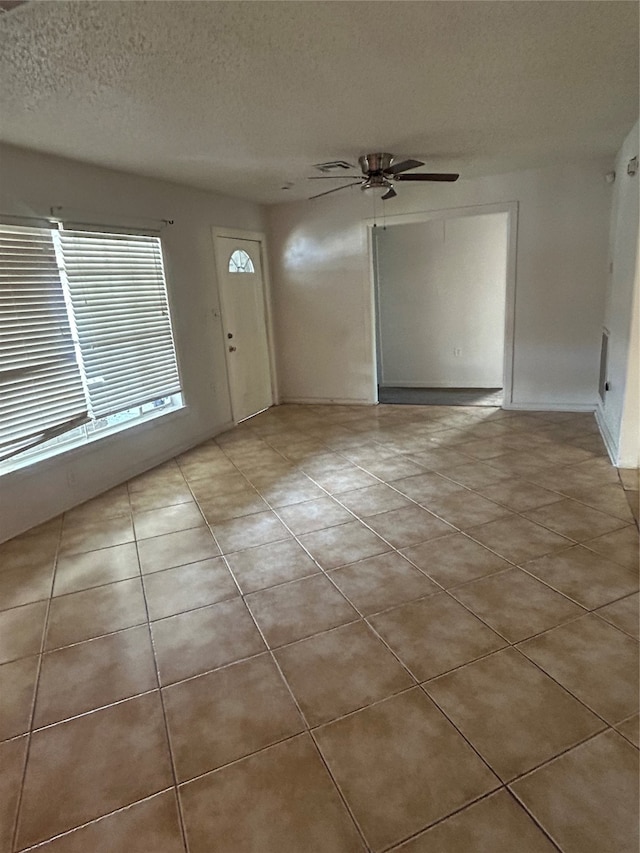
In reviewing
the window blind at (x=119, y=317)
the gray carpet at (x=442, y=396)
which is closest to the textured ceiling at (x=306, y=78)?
the window blind at (x=119, y=317)

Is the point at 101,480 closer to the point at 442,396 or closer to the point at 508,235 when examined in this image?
the point at 442,396

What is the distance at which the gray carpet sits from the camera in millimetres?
6137

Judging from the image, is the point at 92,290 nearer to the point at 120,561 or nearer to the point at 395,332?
the point at 120,561

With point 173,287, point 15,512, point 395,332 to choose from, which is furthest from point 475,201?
point 15,512

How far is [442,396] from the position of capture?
21.6 feet

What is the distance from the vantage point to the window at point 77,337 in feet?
10.5

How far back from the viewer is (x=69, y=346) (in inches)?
141

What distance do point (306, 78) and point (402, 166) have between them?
1452 mm

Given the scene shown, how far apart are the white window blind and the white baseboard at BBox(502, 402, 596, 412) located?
4.42 meters

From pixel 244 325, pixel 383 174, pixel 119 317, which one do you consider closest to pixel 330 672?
pixel 119 317

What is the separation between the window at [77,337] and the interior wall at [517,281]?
84.1 inches

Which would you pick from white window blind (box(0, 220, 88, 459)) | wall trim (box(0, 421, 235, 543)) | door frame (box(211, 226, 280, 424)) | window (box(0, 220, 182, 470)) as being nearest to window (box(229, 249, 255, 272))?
door frame (box(211, 226, 280, 424))

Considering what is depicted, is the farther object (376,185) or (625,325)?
(376,185)

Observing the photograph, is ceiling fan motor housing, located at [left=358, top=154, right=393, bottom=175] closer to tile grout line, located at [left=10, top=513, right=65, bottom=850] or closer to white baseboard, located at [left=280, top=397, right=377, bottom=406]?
white baseboard, located at [left=280, top=397, right=377, bottom=406]
